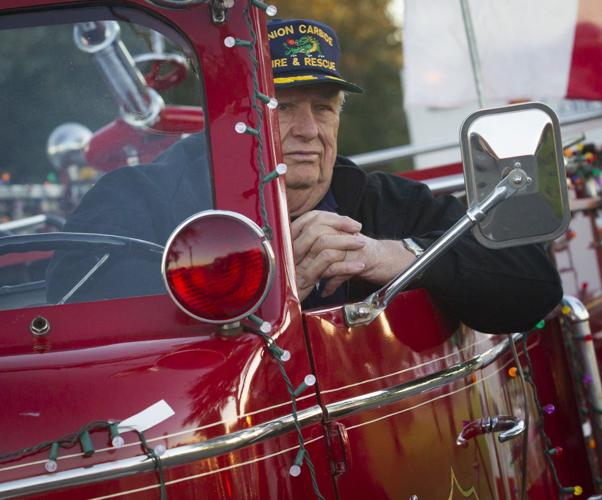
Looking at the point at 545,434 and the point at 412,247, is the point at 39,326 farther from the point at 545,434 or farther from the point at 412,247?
the point at 545,434

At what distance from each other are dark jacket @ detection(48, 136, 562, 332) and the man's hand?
0.15 m

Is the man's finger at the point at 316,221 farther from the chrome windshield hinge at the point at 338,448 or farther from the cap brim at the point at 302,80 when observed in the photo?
the cap brim at the point at 302,80

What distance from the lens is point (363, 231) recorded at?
3.08m

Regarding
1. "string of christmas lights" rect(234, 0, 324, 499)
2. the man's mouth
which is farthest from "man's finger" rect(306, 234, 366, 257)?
the man's mouth

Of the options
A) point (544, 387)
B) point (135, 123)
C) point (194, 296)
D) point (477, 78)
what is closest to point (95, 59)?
point (135, 123)

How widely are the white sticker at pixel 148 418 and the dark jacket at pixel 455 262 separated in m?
0.89

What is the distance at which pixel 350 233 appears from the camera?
8.13ft

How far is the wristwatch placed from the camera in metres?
2.65

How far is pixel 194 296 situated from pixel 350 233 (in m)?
0.67

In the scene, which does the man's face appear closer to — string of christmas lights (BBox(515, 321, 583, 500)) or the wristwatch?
the wristwatch

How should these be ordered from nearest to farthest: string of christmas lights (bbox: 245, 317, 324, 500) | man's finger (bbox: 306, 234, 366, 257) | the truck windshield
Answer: string of christmas lights (bbox: 245, 317, 324, 500) → the truck windshield → man's finger (bbox: 306, 234, 366, 257)

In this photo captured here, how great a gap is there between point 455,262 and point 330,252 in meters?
0.41

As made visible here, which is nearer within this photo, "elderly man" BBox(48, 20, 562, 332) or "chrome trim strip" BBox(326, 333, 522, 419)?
"chrome trim strip" BBox(326, 333, 522, 419)

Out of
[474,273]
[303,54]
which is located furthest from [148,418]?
[303,54]
